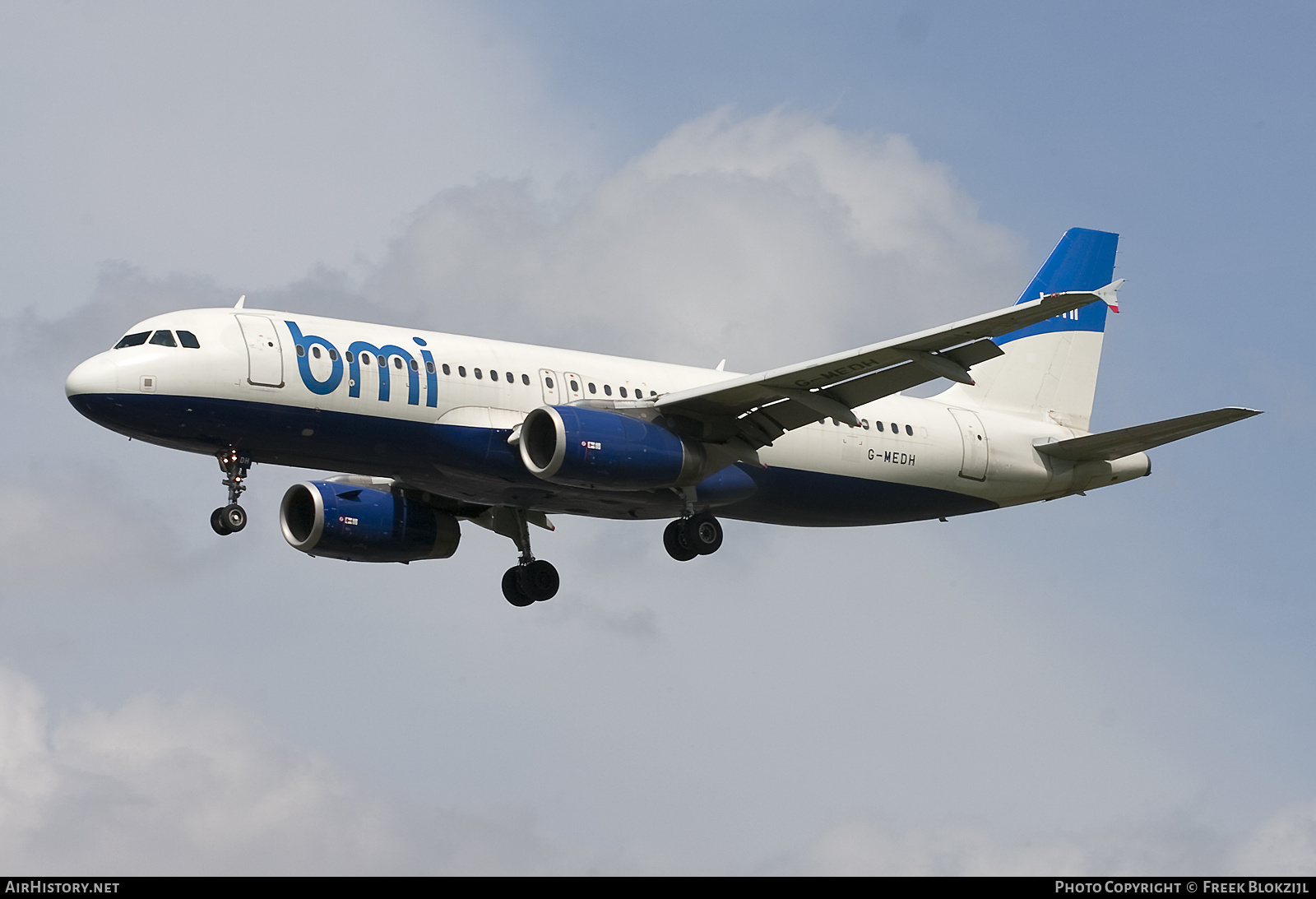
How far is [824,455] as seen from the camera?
41.2 metres

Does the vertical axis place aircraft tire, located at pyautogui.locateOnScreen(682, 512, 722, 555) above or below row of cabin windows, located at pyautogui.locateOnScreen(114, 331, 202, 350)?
below

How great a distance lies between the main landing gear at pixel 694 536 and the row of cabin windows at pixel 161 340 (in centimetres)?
1103

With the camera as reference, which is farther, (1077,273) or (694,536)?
(1077,273)

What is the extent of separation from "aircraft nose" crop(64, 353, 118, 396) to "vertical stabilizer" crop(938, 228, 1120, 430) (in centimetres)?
2035

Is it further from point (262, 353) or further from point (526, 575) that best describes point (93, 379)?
point (526, 575)

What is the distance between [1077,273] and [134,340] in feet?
80.4

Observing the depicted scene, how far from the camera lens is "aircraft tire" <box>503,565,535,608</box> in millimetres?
44312

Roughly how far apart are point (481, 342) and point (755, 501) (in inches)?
288

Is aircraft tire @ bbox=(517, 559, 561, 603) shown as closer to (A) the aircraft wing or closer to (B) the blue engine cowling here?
(B) the blue engine cowling

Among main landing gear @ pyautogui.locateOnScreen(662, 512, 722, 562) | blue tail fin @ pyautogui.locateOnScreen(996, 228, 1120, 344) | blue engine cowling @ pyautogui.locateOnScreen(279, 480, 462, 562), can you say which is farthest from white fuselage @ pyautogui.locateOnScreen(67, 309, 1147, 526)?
blue tail fin @ pyautogui.locateOnScreen(996, 228, 1120, 344)

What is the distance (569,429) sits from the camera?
1411 inches

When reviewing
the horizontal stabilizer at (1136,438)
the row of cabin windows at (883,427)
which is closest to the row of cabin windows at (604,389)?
the row of cabin windows at (883,427)

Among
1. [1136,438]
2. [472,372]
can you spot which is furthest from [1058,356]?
[472,372]
